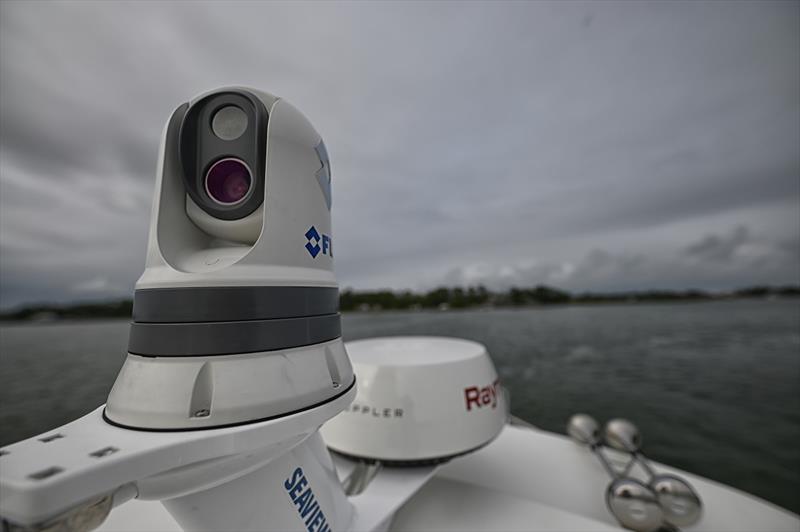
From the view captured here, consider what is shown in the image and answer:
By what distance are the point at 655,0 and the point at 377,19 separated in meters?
0.78

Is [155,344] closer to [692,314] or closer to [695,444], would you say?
[695,444]

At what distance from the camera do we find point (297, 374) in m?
0.48

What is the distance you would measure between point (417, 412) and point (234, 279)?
0.65 meters

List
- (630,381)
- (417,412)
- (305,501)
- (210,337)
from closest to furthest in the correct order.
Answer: (210,337)
(305,501)
(417,412)
(630,381)

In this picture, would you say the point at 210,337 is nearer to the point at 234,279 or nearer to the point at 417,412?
the point at 234,279

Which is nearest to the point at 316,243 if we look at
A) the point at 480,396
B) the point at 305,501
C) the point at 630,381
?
the point at 305,501

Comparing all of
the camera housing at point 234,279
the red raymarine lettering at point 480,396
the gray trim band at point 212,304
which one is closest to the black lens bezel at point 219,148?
the camera housing at point 234,279

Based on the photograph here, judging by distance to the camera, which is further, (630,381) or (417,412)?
(630,381)

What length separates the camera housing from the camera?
0.43 m

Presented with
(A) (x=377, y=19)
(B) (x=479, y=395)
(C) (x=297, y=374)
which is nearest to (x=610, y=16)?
(A) (x=377, y=19)

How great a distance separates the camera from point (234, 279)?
45 cm

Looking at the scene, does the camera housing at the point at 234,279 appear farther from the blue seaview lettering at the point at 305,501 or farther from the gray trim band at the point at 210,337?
the blue seaview lettering at the point at 305,501

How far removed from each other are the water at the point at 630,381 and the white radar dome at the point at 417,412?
0.58 m

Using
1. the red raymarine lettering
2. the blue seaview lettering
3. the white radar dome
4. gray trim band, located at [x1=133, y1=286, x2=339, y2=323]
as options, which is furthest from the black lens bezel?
the red raymarine lettering
